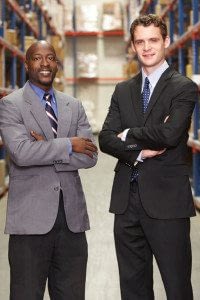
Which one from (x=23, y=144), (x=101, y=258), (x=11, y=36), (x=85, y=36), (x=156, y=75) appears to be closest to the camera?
(x=23, y=144)

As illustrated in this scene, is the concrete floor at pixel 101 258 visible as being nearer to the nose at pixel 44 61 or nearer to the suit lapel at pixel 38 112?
the suit lapel at pixel 38 112

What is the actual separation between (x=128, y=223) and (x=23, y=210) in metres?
0.46

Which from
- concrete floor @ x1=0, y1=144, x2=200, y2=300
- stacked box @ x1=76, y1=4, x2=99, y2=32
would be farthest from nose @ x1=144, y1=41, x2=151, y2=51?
stacked box @ x1=76, y1=4, x2=99, y2=32

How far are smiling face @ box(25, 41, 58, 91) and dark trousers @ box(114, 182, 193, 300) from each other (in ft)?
1.93

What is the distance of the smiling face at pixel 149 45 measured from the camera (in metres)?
2.50

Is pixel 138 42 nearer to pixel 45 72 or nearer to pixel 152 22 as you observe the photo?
pixel 152 22

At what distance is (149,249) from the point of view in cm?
262

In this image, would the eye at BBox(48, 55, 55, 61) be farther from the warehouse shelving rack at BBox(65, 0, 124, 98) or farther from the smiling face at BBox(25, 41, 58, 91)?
the warehouse shelving rack at BBox(65, 0, 124, 98)

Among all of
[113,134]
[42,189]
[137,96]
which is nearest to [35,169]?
[42,189]

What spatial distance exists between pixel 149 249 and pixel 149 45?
890 mm

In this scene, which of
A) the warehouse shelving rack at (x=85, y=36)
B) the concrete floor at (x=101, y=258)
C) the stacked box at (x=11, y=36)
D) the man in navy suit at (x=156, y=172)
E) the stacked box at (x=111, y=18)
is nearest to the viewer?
the man in navy suit at (x=156, y=172)

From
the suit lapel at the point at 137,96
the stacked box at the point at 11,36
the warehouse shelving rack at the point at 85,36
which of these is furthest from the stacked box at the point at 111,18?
the suit lapel at the point at 137,96

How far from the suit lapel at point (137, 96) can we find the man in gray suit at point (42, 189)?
25 cm

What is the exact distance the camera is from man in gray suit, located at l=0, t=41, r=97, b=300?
2.39 metres
